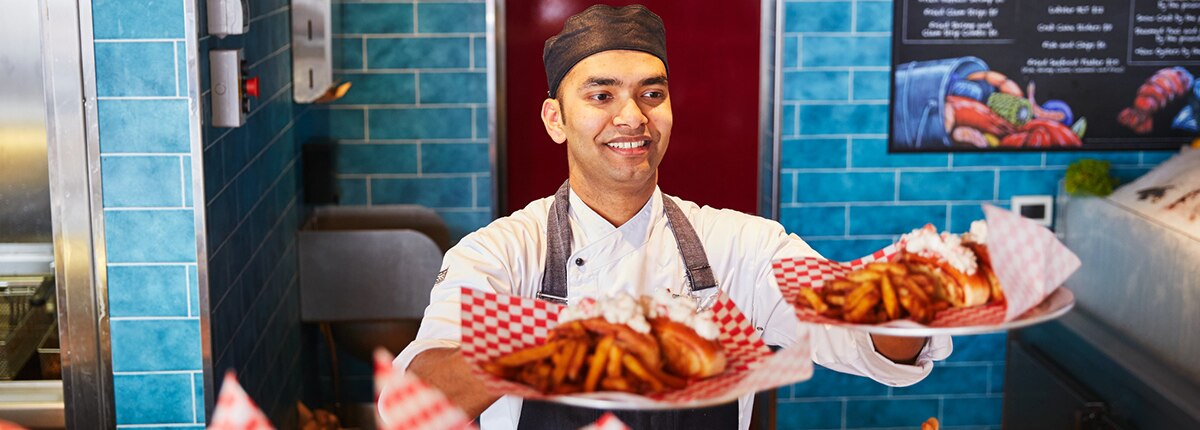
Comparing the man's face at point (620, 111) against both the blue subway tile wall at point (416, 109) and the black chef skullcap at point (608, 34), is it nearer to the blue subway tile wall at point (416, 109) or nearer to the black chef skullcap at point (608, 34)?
the black chef skullcap at point (608, 34)

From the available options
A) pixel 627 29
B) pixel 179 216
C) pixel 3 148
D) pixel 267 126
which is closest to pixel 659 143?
pixel 627 29

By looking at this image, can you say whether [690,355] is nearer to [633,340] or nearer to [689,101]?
[633,340]

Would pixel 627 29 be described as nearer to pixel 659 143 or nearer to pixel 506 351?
pixel 659 143

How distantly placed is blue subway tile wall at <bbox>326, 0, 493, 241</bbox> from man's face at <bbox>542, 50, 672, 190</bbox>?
7.65 ft

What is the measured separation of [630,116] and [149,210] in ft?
4.35

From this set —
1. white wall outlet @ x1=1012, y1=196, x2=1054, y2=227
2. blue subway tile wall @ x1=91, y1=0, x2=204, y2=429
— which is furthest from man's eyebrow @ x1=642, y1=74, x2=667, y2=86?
white wall outlet @ x1=1012, y1=196, x2=1054, y2=227

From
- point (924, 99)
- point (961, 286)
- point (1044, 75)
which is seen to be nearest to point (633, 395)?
point (961, 286)

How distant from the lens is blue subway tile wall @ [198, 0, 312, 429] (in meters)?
3.12

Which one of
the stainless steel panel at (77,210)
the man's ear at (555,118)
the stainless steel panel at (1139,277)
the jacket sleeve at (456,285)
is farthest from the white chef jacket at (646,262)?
the stainless steel panel at (1139,277)

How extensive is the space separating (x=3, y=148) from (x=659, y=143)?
62.8 inches

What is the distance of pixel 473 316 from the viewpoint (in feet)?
5.61

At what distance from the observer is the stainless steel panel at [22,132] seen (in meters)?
2.89

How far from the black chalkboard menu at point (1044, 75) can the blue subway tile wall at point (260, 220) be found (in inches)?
71.3

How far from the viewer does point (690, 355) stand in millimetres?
1631
